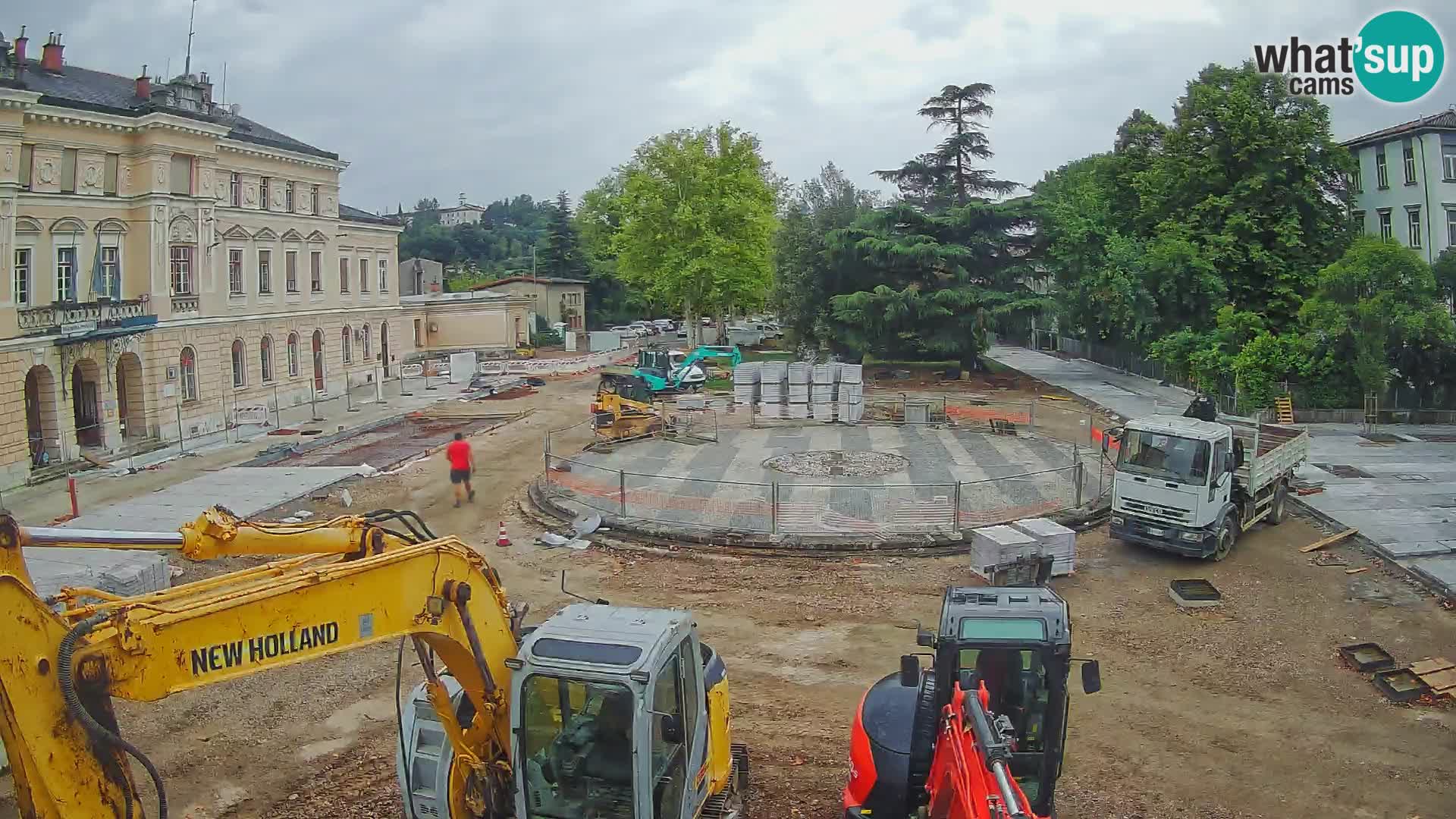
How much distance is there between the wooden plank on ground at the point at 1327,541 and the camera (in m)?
19.4

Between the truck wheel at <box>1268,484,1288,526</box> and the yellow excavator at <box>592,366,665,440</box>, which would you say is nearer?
the truck wheel at <box>1268,484,1288,526</box>

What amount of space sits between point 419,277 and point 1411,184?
65.7m

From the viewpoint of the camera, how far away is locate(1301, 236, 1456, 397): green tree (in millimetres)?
30562

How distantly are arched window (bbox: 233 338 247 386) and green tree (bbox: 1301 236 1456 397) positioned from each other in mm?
34299

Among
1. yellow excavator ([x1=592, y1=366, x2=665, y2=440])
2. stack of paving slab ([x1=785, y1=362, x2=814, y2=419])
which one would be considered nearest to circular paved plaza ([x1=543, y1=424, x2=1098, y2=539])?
yellow excavator ([x1=592, y1=366, x2=665, y2=440])

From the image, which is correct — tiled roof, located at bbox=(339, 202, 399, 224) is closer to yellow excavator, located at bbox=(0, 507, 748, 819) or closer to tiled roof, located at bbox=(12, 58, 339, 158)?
tiled roof, located at bbox=(12, 58, 339, 158)

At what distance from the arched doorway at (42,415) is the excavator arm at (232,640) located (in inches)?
1004

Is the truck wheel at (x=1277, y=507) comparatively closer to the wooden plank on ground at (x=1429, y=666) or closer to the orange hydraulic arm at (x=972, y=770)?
the wooden plank on ground at (x=1429, y=666)

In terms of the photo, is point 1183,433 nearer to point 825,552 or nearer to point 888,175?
point 825,552

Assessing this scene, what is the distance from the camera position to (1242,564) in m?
18.5

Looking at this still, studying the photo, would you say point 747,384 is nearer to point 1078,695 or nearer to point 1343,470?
point 1343,470

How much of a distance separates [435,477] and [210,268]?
14963 mm

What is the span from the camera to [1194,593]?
17.0 meters

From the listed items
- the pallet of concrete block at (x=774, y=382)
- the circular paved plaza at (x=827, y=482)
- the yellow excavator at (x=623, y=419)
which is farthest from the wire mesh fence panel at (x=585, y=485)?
the pallet of concrete block at (x=774, y=382)
